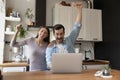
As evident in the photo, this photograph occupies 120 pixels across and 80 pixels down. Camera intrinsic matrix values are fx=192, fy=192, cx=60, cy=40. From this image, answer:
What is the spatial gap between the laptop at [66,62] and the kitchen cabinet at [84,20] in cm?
233

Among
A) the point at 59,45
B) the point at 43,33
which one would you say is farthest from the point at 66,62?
the point at 43,33

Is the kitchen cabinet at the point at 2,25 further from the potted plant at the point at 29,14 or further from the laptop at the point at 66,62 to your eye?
the laptop at the point at 66,62

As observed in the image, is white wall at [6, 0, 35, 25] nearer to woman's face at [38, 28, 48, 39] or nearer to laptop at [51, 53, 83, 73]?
woman's face at [38, 28, 48, 39]

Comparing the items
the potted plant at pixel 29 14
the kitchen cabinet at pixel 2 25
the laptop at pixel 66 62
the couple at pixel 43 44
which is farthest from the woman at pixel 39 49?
the potted plant at pixel 29 14

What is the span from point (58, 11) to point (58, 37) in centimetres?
215

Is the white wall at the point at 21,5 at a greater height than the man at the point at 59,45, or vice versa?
the white wall at the point at 21,5

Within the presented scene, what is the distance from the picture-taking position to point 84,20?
15.4 feet

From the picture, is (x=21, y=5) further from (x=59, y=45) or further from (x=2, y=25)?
(x=59, y=45)

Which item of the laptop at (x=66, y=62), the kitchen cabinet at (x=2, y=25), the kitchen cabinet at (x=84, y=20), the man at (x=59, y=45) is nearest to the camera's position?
the laptop at (x=66, y=62)

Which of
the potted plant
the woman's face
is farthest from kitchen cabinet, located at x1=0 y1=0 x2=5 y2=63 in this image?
the woman's face

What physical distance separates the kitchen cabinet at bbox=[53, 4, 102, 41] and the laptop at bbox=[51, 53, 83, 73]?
2.33 meters

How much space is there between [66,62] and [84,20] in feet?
8.97

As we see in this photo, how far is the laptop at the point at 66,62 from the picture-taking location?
2111 mm

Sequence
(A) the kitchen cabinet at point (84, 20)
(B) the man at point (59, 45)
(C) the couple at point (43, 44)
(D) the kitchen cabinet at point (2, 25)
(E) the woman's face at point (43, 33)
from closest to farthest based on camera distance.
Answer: (B) the man at point (59, 45) < (C) the couple at point (43, 44) < (E) the woman's face at point (43, 33) < (D) the kitchen cabinet at point (2, 25) < (A) the kitchen cabinet at point (84, 20)
